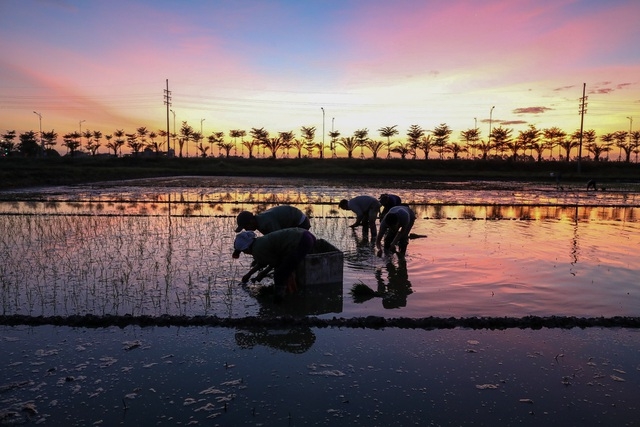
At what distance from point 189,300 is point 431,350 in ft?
10.9

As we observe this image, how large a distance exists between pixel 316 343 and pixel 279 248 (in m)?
1.48


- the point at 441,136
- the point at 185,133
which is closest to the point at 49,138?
the point at 185,133

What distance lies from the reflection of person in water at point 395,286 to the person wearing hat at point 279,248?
4.63 feet

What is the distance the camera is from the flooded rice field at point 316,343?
375cm

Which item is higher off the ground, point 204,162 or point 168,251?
point 204,162

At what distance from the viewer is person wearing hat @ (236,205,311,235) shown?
651cm

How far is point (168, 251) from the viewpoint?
9320 mm

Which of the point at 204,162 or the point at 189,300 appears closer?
the point at 189,300

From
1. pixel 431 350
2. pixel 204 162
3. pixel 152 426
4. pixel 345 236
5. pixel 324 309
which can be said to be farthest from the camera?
pixel 204 162

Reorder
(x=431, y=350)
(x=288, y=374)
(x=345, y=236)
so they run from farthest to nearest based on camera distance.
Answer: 1. (x=345, y=236)
2. (x=431, y=350)
3. (x=288, y=374)

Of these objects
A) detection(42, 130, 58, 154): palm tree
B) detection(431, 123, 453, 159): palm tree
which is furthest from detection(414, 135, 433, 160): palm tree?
detection(42, 130, 58, 154): palm tree

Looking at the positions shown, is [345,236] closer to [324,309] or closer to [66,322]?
[324,309]

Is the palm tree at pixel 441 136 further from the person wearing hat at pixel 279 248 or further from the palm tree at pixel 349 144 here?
the person wearing hat at pixel 279 248

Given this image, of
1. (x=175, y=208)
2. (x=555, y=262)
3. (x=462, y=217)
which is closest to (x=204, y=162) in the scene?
(x=175, y=208)
